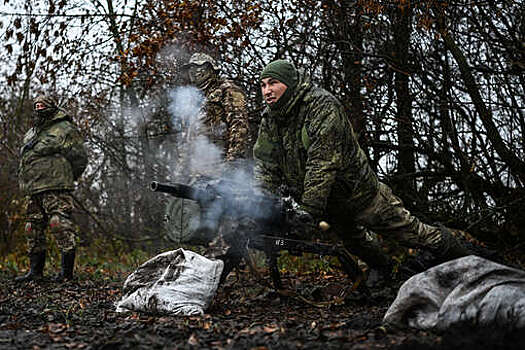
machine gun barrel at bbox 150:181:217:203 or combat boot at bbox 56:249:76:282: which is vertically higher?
machine gun barrel at bbox 150:181:217:203

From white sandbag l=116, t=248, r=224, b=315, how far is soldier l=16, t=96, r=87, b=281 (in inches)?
122

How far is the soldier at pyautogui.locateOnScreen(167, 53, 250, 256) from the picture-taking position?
7020mm

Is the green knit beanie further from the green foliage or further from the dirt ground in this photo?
the green foliage

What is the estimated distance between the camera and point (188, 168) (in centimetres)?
742

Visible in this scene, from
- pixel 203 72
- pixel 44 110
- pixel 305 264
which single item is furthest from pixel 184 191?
pixel 305 264

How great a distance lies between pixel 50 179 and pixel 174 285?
12.3ft

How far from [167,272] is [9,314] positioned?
1.61m

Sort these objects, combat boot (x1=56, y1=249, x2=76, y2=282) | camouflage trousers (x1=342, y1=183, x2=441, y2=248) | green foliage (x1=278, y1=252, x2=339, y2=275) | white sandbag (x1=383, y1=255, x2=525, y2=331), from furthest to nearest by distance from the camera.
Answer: green foliage (x1=278, y1=252, x2=339, y2=275)
combat boot (x1=56, y1=249, x2=76, y2=282)
camouflage trousers (x1=342, y1=183, x2=441, y2=248)
white sandbag (x1=383, y1=255, x2=525, y2=331)

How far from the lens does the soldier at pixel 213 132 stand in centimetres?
702

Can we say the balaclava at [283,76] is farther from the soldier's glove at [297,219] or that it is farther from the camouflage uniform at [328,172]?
the soldier's glove at [297,219]

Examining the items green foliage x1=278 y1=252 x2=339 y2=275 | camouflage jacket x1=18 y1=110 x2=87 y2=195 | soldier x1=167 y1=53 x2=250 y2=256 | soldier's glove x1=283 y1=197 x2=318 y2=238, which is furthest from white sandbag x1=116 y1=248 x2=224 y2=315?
green foliage x1=278 y1=252 x2=339 y2=275

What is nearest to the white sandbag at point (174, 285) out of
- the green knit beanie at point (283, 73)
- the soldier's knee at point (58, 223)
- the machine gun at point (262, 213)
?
the machine gun at point (262, 213)

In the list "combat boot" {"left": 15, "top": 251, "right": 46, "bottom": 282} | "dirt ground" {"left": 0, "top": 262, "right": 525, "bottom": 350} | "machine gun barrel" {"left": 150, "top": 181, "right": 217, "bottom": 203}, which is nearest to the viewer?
"dirt ground" {"left": 0, "top": 262, "right": 525, "bottom": 350}

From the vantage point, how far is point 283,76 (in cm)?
535
